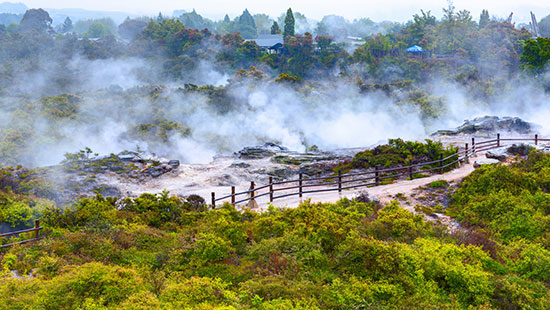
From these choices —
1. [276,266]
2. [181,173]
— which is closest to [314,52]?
[181,173]

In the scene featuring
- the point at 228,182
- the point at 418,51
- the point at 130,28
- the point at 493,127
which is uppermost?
the point at 130,28

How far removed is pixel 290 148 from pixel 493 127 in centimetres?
1393

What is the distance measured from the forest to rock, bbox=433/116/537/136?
2.37m

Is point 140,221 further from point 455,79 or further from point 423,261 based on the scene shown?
point 455,79

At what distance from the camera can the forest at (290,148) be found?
805 centimetres

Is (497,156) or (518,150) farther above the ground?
(518,150)

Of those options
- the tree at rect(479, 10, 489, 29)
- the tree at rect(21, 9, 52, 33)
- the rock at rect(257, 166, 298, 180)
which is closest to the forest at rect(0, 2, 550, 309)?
the tree at rect(479, 10, 489, 29)

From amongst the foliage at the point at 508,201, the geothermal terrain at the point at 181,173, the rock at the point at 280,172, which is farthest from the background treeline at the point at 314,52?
the foliage at the point at 508,201

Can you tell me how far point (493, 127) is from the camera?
32.5 metres

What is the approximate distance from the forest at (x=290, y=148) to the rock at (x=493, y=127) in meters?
2.37

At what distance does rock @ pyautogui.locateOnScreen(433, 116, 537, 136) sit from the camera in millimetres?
31941

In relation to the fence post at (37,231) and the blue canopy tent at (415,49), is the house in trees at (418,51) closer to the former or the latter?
the blue canopy tent at (415,49)

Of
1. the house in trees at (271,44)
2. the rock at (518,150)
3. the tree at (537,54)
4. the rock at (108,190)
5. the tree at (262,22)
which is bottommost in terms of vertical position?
the rock at (108,190)

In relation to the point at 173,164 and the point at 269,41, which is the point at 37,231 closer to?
the point at 173,164
